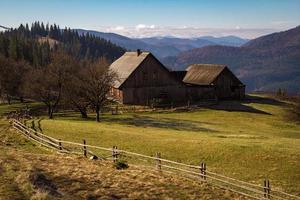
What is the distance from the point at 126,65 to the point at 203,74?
16.5 meters

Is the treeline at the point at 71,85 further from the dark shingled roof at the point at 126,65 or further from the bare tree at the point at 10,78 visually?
the bare tree at the point at 10,78

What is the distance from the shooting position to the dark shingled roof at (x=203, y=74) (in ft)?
259

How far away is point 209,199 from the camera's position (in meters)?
20.2

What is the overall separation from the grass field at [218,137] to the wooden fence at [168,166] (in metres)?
1.84

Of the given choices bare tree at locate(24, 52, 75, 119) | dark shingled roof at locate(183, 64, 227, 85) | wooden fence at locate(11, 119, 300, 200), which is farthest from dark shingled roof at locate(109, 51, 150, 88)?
Result: wooden fence at locate(11, 119, 300, 200)

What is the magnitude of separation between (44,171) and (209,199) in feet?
32.9

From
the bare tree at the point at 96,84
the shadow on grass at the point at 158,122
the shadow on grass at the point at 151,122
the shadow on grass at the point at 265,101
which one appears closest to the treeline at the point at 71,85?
the bare tree at the point at 96,84

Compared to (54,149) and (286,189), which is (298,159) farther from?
(54,149)

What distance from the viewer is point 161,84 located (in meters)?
76.1

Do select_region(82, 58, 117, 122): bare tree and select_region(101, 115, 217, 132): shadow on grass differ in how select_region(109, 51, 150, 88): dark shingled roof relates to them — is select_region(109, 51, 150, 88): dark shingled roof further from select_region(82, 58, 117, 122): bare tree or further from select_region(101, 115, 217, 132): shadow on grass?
select_region(82, 58, 117, 122): bare tree

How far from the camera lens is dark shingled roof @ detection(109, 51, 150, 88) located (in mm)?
72750

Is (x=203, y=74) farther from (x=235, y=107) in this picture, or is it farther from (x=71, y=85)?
Answer: (x=71, y=85)

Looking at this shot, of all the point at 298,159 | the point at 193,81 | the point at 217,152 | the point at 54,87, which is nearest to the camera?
the point at 298,159

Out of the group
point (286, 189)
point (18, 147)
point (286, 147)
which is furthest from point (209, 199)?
point (18, 147)
